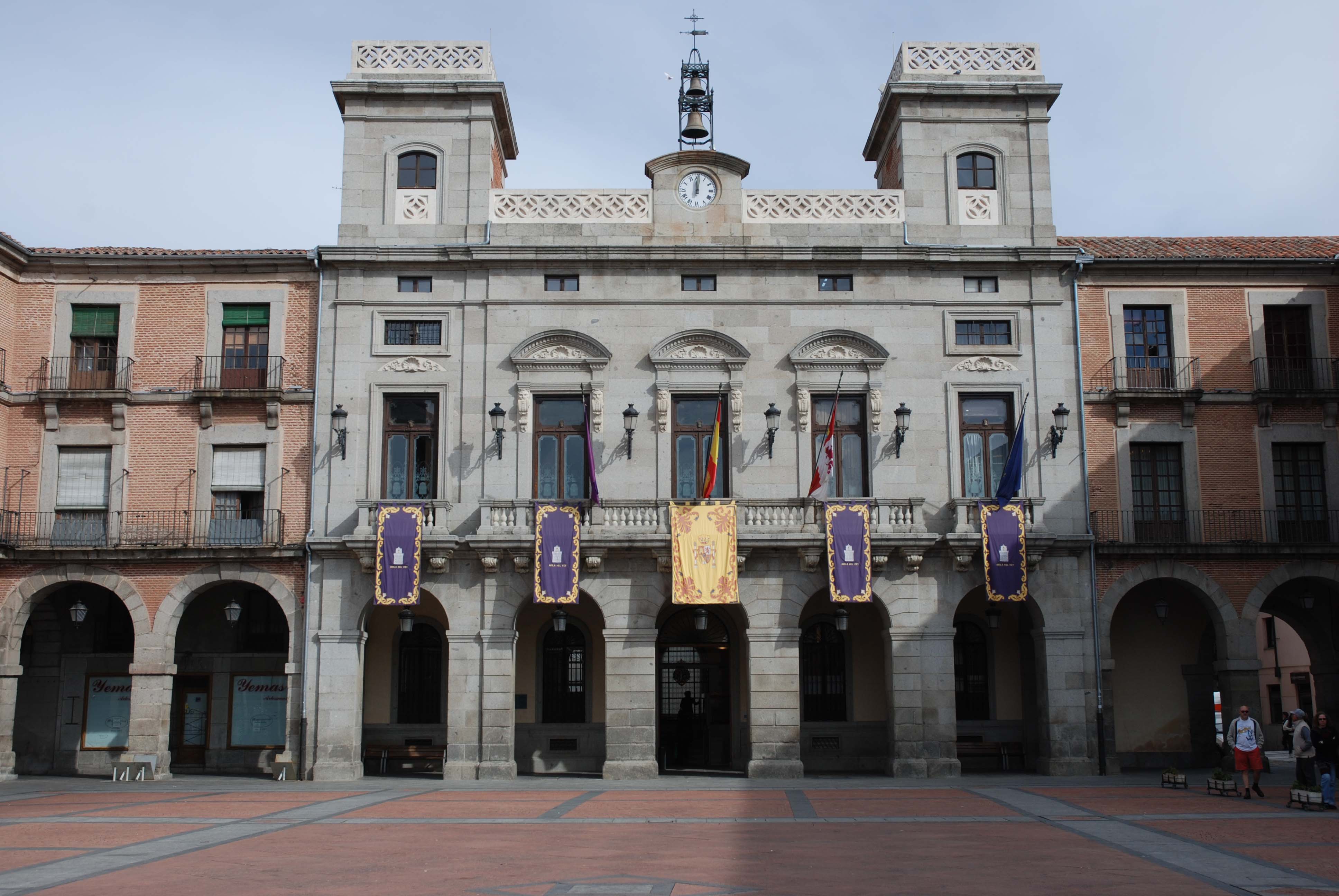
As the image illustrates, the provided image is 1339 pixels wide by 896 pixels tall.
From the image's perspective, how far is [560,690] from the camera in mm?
31344

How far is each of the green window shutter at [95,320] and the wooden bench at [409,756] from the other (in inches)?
483

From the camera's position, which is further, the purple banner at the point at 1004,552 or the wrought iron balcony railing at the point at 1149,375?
the wrought iron balcony railing at the point at 1149,375

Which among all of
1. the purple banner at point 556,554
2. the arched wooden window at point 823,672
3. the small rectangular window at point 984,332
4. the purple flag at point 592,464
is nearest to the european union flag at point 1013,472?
the small rectangular window at point 984,332

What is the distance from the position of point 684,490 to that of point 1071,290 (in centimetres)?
1083

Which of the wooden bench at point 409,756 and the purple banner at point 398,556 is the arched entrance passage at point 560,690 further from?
the purple banner at point 398,556

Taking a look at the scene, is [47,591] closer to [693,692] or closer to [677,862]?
[693,692]

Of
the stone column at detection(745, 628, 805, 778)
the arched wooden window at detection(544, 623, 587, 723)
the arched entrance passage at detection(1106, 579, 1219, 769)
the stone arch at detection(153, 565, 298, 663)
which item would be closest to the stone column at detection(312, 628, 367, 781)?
the stone arch at detection(153, 565, 298, 663)

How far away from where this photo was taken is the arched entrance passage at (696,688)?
31.5m

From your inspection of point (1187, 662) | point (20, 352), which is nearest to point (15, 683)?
point (20, 352)

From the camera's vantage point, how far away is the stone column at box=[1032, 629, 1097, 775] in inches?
1124

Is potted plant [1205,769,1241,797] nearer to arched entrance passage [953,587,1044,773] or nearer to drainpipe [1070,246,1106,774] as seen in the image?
drainpipe [1070,246,1106,774]

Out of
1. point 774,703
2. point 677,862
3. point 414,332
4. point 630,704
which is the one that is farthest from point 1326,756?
point 414,332

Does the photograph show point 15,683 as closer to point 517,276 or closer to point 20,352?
point 20,352

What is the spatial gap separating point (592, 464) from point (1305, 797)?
1544 centimetres
